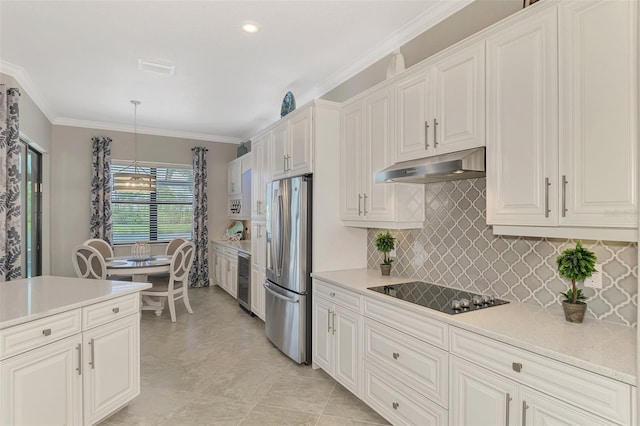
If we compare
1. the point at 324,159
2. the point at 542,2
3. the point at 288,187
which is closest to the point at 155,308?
the point at 288,187

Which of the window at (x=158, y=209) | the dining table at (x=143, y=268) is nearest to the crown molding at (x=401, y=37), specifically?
the dining table at (x=143, y=268)

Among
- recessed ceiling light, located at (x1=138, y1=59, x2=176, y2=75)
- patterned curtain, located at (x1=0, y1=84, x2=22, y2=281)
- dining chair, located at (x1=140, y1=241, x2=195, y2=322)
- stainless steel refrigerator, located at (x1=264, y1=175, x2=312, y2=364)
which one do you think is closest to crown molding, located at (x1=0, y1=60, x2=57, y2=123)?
patterned curtain, located at (x1=0, y1=84, x2=22, y2=281)

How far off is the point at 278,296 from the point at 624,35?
10.3ft

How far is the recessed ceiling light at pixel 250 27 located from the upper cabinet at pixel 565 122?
5.88ft

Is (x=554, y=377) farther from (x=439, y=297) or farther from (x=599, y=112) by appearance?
(x=599, y=112)

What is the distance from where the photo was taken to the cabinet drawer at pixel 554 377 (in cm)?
126

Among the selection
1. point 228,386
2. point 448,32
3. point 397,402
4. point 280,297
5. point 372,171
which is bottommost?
point 228,386

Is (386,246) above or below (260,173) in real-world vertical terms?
below

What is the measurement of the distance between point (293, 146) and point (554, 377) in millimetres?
2815

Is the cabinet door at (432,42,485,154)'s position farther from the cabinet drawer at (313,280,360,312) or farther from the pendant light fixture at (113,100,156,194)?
the pendant light fixture at (113,100,156,194)

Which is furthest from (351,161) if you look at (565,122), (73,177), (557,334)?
(73,177)

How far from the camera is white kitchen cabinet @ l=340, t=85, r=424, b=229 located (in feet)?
9.05

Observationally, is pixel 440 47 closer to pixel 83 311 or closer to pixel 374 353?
pixel 374 353

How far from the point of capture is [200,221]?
663 centimetres
